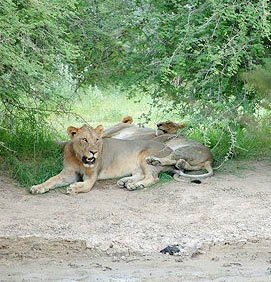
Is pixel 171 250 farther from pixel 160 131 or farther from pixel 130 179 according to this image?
pixel 160 131

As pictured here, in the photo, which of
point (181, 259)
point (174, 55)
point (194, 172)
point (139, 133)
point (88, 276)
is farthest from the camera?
point (139, 133)

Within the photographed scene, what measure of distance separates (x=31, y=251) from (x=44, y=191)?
162 cm

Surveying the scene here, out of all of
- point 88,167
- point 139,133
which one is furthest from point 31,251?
point 139,133

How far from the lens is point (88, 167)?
342 inches

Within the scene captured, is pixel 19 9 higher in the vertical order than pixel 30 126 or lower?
higher

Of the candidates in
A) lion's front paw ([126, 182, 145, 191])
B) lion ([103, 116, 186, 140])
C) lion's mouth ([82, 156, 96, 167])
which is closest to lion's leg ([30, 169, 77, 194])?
lion's mouth ([82, 156, 96, 167])

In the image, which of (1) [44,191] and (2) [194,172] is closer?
(1) [44,191]

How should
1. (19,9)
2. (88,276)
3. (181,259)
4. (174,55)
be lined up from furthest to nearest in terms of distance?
(174,55), (19,9), (181,259), (88,276)

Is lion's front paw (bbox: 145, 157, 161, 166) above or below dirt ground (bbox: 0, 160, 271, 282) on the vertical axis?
above

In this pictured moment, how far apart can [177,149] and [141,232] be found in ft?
7.62

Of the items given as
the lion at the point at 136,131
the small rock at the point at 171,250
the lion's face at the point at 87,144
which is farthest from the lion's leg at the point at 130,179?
the small rock at the point at 171,250

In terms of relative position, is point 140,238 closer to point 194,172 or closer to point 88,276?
point 88,276

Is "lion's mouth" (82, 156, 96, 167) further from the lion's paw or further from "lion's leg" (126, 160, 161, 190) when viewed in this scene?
"lion's leg" (126, 160, 161, 190)

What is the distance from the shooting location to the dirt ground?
627 cm
